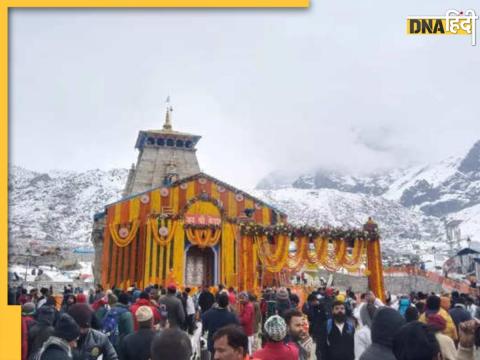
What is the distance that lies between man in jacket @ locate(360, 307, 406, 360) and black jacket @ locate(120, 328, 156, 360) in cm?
201

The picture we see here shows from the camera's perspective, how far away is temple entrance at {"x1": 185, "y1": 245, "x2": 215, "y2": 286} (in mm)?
24531

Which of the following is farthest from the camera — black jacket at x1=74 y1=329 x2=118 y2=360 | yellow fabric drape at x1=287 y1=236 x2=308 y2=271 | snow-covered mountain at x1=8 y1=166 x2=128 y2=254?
snow-covered mountain at x1=8 y1=166 x2=128 y2=254

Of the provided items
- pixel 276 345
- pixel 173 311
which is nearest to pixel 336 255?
pixel 173 311

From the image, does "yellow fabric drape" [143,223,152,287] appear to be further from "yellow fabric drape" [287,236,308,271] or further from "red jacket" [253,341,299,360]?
"red jacket" [253,341,299,360]

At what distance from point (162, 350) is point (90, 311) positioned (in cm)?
221

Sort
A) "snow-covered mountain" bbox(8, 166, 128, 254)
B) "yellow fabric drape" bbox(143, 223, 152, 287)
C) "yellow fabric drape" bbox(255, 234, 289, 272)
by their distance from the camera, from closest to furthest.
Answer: "yellow fabric drape" bbox(255, 234, 289, 272)
"yellow fabric drape" bbox(143, 223, 152, 287)
"snow-covered mountain" bbox(8, 166, 128, 254)

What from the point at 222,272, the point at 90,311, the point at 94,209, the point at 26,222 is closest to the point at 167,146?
the point at 222,272

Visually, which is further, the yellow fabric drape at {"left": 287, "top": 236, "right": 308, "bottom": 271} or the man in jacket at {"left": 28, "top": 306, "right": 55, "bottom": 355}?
the yellow fabric drape at {"left": 287, "top": 236, "right": 308, "bottom": 271}

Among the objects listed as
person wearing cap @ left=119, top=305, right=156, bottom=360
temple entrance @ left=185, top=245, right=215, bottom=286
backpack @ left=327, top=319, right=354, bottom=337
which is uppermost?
person wearing cap @ left=119, top=305, right=156, bottom=360

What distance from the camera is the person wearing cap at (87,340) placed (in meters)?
4.18

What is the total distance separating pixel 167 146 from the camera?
36312 millimetres

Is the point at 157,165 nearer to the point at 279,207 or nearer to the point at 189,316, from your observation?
the point at 189,316

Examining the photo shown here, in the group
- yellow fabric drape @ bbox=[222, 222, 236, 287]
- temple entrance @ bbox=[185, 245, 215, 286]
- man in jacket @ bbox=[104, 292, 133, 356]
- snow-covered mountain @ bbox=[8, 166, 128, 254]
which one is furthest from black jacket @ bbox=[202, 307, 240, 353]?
snow-covered mountain @ bbox=[8, 166, 128, 254]

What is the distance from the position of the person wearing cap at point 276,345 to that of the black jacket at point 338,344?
1.97m
